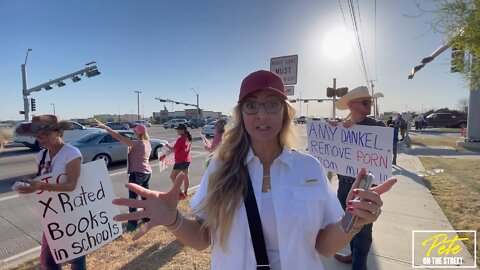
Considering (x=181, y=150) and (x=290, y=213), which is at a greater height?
(x=290, y=213)

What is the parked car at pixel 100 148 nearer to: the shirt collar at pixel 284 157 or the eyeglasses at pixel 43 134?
the eyeglasses at pixel 43 134

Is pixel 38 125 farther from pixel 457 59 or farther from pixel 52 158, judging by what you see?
pixel 457 59

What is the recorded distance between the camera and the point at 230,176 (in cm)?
162

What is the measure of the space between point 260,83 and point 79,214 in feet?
8.09

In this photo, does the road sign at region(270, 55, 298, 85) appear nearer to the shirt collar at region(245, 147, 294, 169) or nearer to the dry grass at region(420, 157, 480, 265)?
the dry grass at region(420, 157, 480, 265)

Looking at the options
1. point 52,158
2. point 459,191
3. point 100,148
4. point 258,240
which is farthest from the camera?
point 100,148

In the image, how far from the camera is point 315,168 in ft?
5.48

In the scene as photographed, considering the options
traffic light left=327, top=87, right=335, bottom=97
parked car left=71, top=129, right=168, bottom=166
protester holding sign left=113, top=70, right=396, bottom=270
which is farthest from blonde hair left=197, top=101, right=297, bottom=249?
parked car left=71, top=129, right=168, bottom=166

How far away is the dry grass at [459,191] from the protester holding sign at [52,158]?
4.68 m

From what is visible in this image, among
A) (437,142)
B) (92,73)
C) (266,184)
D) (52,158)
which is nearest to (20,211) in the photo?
(52,158)

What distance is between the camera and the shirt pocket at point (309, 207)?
151 centimetres

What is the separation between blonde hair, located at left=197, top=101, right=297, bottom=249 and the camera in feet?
5.01

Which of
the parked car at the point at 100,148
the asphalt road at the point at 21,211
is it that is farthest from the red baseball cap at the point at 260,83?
the parked car at the point at 100,148

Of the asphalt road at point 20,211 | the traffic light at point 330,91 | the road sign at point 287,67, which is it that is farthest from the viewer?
the traffic light at point 330,91
